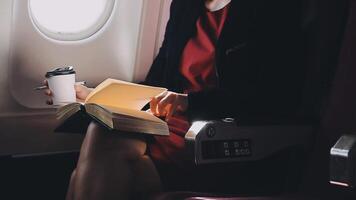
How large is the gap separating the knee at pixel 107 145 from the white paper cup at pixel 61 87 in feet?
0.71

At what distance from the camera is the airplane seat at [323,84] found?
4.53 ft

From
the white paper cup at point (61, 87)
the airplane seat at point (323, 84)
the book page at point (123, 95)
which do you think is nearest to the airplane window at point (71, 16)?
the white paper cup at point (61, 87)

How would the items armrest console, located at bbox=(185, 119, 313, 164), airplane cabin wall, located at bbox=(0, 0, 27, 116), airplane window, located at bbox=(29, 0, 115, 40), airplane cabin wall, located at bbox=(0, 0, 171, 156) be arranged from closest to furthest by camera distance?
armrest console, located at bbox=(185, 119, 313, 164)
airplane cabin wall, located at bbox=(0, 0, 27, 116)
airplane cabin wall, located at bbox=(0, 0, 171, 156)
airplane window, located at bbox=(29, 0, 115, 40)

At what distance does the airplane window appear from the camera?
2273mm

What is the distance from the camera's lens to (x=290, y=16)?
1396mm

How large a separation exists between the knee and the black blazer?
0.62 feet

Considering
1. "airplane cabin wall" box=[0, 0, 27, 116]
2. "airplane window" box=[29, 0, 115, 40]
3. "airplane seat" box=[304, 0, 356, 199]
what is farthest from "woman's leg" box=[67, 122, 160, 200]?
"airplane window" box=[29, 0, 115, 40]

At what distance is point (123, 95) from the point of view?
1.47 metres

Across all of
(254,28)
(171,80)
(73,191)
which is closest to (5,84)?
(171,80)

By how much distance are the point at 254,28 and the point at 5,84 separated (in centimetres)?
Answer: 114

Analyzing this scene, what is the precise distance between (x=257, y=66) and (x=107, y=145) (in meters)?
0.44

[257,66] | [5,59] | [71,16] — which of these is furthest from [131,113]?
[71,16]

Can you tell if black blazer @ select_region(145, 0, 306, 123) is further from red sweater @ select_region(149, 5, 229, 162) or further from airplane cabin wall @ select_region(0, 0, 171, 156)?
airplane cabin wall @ select_region(0, 0, 171, 156)

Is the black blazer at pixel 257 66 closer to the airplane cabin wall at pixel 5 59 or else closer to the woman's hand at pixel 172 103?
the woman's hand at pixel 172 103
